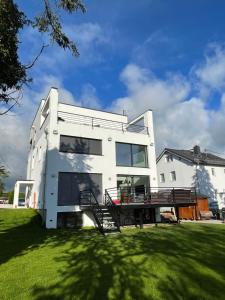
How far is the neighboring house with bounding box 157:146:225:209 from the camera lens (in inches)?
1082

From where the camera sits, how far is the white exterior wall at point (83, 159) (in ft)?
51.4

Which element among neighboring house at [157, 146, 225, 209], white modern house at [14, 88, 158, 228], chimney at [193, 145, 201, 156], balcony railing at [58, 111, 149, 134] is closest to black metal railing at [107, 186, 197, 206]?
white modern house at [14, 88, 158, 228]

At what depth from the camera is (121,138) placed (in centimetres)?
1945

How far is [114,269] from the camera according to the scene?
6371 millimetres

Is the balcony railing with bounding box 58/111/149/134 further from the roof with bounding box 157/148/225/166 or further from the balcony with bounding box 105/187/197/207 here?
the roof with bounding box 157/148/225/166

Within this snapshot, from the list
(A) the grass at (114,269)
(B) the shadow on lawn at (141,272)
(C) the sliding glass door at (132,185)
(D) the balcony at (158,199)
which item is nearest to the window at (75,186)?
(D) the balcony at (158,199)

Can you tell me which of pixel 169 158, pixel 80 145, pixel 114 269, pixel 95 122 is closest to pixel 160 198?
pixel 80 145

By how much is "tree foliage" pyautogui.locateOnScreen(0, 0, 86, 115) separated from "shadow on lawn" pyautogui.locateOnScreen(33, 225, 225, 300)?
5.45 metres

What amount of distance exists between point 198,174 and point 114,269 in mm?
23597

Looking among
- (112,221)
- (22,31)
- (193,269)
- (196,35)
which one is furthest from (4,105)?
(196,35)

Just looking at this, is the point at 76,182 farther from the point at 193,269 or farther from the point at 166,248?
the point at 193,269

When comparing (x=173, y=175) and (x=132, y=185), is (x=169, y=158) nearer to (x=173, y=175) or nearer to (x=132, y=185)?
(x=173, y=175)

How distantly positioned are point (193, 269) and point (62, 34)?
→ 779cm

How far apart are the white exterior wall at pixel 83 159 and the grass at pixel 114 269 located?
16.3ft
